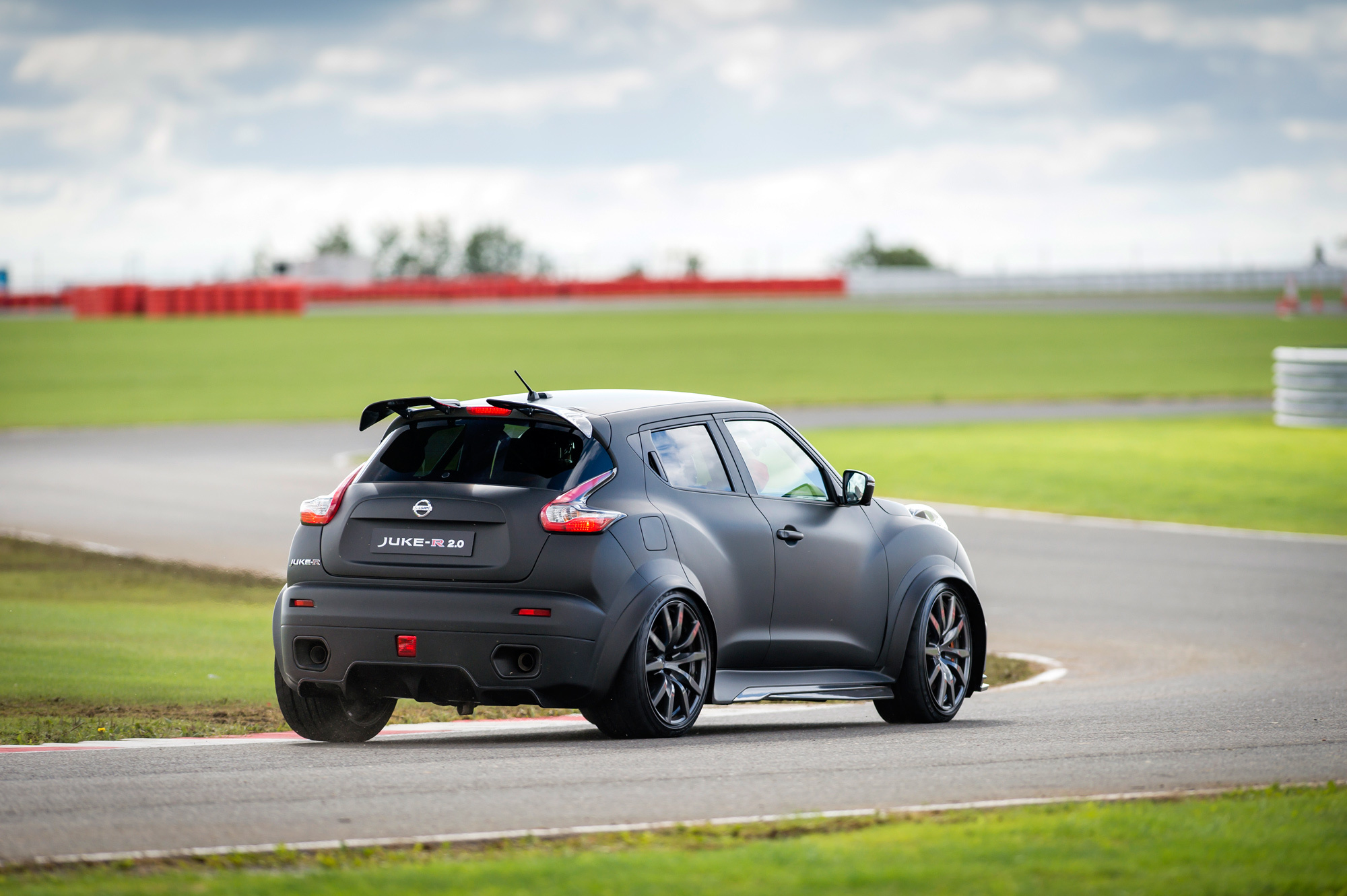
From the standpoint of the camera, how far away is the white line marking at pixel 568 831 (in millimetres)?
5707

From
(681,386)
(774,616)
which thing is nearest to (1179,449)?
(681,386)

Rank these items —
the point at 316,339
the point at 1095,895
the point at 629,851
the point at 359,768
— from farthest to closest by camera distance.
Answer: the point at 316,339, the point at 359,768, the point at 629,851, the point at 1095,895

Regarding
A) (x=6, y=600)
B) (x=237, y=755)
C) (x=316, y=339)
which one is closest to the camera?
(x=237, y=755)

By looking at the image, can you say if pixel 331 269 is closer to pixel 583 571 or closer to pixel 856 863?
pixel 583 571

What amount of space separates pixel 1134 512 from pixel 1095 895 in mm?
17600

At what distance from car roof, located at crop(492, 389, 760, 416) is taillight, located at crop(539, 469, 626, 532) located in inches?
21.2

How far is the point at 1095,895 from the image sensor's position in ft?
17.1

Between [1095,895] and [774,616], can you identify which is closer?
[1095,895]

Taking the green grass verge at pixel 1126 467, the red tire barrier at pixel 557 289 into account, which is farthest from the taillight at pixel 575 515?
the red tire barrier at pixel 557 289

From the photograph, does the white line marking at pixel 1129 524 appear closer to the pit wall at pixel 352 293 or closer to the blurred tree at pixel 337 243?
the pit wall at pixel 352 293

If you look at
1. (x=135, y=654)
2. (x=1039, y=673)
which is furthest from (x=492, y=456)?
(x=1039, y=673)

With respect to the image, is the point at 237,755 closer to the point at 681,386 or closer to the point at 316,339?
the point at 681,386

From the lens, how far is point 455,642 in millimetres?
7902

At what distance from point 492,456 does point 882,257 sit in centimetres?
16116
